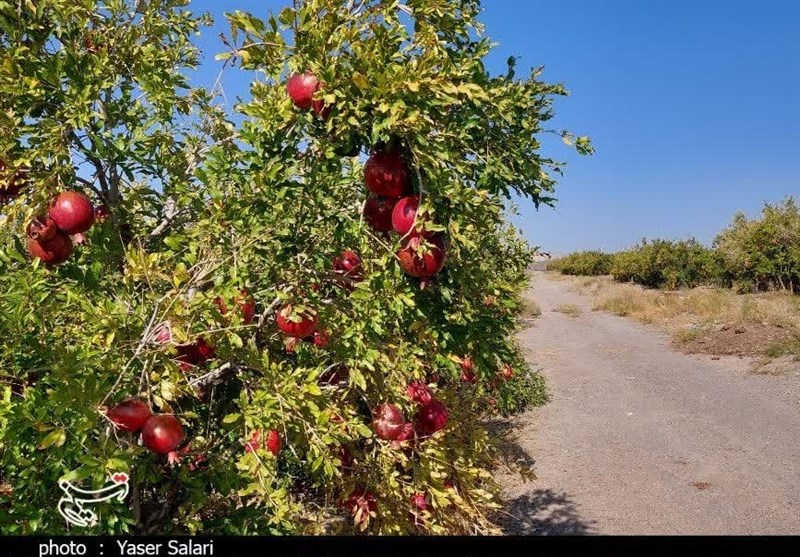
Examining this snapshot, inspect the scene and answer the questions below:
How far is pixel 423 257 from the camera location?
1635 mm

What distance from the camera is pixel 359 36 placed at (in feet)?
5.70

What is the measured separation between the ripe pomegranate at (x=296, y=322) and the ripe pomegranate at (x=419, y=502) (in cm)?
154

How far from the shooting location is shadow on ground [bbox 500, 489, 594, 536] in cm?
564

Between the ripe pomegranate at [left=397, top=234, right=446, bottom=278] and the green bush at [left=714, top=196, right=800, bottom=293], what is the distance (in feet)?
72.3

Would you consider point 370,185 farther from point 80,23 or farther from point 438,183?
point 80,23

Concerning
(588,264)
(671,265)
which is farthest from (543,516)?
(588,264)

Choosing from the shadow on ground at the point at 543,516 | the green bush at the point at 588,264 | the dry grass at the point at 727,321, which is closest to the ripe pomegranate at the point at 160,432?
the shadow on ground at the point at 543,516

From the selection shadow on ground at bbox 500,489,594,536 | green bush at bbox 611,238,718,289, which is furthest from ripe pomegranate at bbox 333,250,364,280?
green bush at bbox 611,238,718,289

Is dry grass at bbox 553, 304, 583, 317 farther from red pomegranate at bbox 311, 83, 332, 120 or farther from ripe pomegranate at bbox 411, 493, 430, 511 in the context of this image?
red pomegranate at bbox 311, 83, 332, 120

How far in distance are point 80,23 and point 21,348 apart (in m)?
1.21

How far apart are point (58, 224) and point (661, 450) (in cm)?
772

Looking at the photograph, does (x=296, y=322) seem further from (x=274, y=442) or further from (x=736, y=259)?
(x=736, y=259)

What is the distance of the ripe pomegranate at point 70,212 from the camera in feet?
6.24
